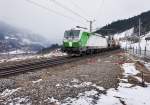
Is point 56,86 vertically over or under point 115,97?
over

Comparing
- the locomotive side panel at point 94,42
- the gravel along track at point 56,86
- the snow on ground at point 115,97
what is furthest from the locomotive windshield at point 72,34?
the snow on ground at point 115,97

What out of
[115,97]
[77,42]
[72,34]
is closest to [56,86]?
[115,97]

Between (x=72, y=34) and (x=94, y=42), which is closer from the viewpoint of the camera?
(x=72, y=34)

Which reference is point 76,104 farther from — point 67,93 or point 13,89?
point 13,89

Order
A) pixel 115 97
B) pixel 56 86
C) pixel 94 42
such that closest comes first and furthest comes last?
pixel 115 97
pixel 56 86
pixel 94 42

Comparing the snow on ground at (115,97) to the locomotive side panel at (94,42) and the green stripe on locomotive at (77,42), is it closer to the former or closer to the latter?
the green stripe on locomotive at (77,42)

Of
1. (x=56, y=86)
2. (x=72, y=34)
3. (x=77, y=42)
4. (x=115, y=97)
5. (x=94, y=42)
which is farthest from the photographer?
(x=94, y=42)

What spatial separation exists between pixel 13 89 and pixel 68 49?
21.3 metres

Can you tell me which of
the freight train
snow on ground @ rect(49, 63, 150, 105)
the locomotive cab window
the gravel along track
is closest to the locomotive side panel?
the freight train

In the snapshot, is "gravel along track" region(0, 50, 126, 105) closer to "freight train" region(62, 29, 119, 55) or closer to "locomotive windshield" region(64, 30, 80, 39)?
"freight train" region(62, 29, 119, 55)

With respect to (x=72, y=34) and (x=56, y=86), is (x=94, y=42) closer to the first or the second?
(x=72, y=34)

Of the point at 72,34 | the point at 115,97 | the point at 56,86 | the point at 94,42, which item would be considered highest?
the point at 72,34

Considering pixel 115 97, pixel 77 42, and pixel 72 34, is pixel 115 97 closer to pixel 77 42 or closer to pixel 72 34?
pixel 77 42

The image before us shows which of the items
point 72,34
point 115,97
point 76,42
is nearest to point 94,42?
point 72,34
